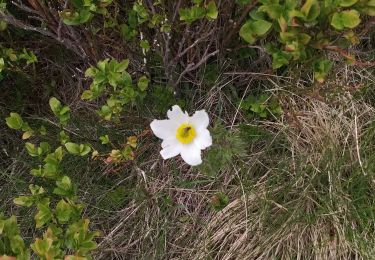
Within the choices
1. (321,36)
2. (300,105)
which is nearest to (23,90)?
(300,105)

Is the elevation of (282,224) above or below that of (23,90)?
below

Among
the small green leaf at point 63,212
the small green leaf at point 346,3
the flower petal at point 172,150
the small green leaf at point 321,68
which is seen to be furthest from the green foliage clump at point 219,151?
the small green leaf at point 346,3

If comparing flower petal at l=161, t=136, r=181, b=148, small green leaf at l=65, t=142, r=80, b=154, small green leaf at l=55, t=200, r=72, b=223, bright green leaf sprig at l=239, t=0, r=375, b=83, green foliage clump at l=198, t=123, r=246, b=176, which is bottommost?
green foliage clump at l=198, t=123, r=246, b=176

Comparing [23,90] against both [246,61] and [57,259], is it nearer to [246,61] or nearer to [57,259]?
[246,61]

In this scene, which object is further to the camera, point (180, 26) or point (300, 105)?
point (300, 105)

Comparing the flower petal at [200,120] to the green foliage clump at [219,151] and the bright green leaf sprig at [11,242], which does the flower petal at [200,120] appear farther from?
the bright green leaf sprig at [11,242]

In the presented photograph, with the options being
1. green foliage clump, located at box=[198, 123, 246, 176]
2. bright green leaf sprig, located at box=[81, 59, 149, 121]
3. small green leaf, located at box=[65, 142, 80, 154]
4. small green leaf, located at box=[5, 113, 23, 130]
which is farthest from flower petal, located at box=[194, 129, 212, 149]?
small green leaf, located at box=[5, 113, 23, 130]

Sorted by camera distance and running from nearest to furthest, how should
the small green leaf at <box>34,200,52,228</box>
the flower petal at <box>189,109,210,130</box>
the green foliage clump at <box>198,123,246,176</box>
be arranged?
the flower petal at <box>189,109,210,130</box> → the small green leaf at <box>34,200,52,228</box> → the green foliage clump at <box>198,123,246,176</box>

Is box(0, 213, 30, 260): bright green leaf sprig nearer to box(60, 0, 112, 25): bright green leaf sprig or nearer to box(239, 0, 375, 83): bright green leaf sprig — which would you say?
box(60, 0, 112, 25): bright green leaf sprig
